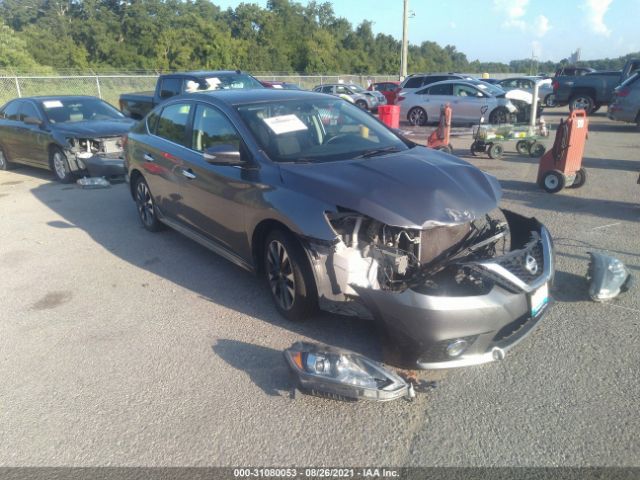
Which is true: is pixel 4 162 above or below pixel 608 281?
below

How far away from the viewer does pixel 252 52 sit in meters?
54.5

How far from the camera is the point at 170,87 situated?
12.3 m

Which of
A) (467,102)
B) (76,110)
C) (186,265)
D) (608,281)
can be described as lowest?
(186,265)

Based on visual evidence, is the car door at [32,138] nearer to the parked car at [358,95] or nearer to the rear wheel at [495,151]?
the rear wheel at [495,151]

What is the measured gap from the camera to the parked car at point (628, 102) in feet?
45.9

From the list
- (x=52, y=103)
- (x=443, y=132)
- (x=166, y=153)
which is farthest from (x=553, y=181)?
(x=52, y=103)

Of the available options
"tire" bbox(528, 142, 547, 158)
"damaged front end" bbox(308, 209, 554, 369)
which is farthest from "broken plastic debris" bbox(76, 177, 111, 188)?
"tire" bbox(528, 142, 547, 158)

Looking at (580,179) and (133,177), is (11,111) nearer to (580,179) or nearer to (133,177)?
(133,177)

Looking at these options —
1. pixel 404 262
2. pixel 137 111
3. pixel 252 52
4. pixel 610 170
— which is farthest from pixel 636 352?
pixel 252 52

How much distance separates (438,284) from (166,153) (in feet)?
11.1

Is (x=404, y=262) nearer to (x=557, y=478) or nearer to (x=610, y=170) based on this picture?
(x=557, y=478)

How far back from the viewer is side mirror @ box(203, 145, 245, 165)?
13.3ft

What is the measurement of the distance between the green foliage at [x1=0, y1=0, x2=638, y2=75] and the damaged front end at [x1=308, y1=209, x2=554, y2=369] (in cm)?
3761

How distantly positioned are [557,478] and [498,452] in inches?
11.2
